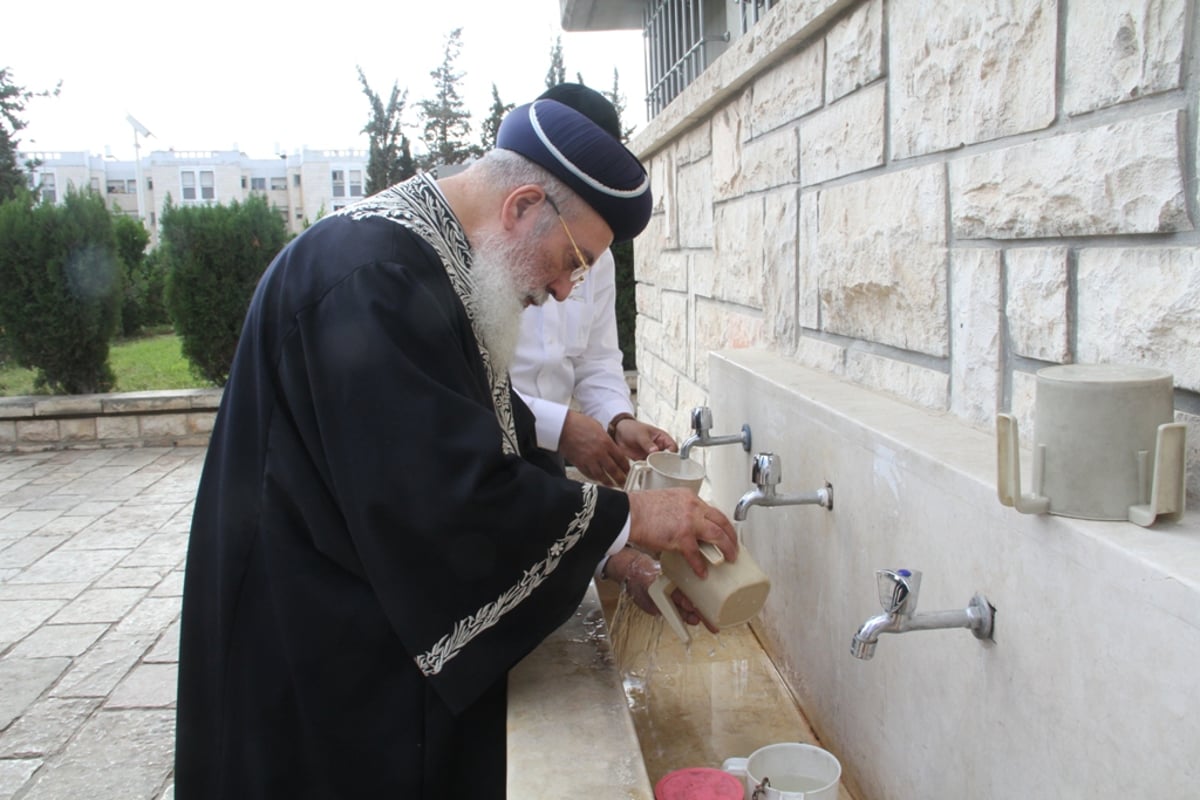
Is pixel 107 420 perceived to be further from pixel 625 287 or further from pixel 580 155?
pixel 580 155

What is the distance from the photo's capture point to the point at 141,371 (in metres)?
13.4

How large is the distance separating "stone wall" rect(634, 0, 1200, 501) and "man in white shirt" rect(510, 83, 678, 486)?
393 mm

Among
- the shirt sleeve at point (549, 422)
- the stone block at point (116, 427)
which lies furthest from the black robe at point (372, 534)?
the stone block at point (116, 427)

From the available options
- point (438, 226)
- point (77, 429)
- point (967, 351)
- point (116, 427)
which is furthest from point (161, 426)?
point (967, 351)

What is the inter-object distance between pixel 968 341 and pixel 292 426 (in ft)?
4.15

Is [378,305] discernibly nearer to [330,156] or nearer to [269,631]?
[269,631]

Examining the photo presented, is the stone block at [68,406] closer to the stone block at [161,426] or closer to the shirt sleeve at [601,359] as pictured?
the stone block at [161,426]

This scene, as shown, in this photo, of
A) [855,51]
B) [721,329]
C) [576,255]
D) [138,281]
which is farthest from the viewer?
[138,281]

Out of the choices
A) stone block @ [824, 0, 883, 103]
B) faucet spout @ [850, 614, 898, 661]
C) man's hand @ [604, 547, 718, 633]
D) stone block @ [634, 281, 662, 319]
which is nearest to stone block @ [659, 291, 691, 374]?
stone block @ [634, 281, 662, 319]

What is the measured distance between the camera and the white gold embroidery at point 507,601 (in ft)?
5.38

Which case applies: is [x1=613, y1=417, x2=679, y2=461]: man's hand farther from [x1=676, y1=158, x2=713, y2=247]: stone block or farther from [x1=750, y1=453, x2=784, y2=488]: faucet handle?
[x1=676, y1=158, x2=713, y2=247]: stone block

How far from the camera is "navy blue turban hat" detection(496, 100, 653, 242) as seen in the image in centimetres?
188

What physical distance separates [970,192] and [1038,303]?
0.28 m

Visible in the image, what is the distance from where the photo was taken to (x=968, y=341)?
1.74m
